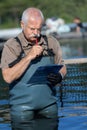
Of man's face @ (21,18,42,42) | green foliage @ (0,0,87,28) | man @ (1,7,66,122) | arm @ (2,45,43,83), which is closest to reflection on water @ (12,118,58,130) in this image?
man @ (1,7,66,122)

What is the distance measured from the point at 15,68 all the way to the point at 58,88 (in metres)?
4.03

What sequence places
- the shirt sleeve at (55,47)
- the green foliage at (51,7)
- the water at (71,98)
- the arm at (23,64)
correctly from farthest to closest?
the green foliage at (51,7) < the water at (71,98) < the shirt sleeve at (55,47) < the arm at (23,64)

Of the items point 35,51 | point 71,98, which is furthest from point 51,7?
point 35,51

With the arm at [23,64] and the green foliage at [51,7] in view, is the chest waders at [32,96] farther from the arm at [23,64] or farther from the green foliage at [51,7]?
the green foliage at [51,7]

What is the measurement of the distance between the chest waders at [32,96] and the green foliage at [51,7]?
43.1m

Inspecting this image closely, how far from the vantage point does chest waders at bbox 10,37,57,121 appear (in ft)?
18.5

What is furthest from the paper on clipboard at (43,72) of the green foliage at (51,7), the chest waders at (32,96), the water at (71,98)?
the green foliage at (51,7)

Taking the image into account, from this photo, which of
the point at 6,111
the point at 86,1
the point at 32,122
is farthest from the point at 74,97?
the point at 86,1

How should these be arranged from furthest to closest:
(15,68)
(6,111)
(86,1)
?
1. (86,1)
2. (6,111)
3. (15,68)

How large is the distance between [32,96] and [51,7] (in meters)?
45.3

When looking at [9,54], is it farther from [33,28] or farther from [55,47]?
[55,47]

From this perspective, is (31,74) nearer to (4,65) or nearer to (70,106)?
(4,65)

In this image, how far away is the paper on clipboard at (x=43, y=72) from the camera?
5582 mm

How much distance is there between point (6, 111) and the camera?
9344 millimetres
